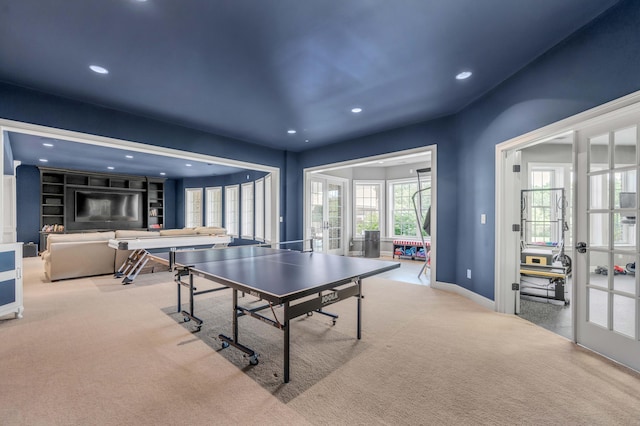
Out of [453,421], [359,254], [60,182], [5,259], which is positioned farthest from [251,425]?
[60,182]

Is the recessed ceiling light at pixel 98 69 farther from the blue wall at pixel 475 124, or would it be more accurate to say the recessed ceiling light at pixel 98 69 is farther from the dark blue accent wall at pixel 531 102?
the dark blue accent wall at pixel 531 102

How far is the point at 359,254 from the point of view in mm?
8508

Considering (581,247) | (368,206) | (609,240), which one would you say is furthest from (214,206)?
(609,240)

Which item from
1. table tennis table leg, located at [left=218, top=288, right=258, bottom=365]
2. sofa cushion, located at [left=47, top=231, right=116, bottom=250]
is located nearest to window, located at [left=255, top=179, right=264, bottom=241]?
sofa cushion, located at [left=47, top=231, right=116, bottom=250]

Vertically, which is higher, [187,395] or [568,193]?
[568,193]

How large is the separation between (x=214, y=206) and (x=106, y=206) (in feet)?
11.5

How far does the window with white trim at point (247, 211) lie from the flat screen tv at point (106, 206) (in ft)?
14.6

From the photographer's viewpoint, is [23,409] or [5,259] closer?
[23,409]

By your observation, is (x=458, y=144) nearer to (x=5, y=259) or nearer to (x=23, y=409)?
(x=23, y=409)

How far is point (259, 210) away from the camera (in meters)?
8.02

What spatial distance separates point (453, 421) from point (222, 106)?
4209 millimetres

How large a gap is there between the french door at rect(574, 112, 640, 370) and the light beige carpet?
0.70ft

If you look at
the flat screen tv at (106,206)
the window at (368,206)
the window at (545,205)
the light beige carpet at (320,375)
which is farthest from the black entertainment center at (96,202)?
the window at (545,205)

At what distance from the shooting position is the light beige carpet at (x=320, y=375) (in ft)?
5.55
